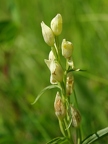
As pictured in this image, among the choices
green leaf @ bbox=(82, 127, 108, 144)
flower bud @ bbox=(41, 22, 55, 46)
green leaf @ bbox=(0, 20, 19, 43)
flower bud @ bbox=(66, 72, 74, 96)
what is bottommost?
green leaf @ bbox=(82, 127, 108, 144)

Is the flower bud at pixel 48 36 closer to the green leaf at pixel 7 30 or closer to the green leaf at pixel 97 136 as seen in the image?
the green leaf at pixel 97 136

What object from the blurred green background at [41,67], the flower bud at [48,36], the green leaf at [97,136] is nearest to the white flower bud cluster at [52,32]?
the flower bud at [48,36]

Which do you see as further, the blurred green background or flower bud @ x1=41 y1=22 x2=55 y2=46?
the blurred green background

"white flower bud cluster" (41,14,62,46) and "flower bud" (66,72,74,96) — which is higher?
"white flower bud cluster" (41,14,62,46)

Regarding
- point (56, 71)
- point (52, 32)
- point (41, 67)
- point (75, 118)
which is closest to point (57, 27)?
point (52, 32)

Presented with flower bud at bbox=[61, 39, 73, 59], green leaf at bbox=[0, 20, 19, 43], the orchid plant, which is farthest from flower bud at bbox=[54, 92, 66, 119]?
green leaf at bbox=[0, 20, 19, 43]

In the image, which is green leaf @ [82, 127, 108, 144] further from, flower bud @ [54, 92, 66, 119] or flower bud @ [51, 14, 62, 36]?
flower bud @ [51, 14, 62, 36]
